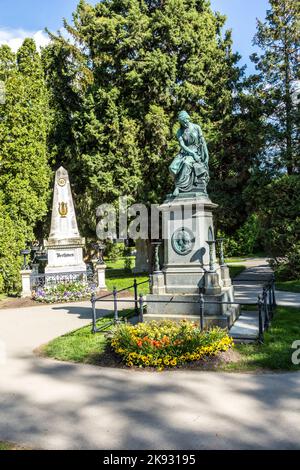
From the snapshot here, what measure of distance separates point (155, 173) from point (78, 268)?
7.71 m

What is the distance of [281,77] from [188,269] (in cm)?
1619

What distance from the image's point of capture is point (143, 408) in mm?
5453

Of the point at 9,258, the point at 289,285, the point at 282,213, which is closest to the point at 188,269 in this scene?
the point at 289,285

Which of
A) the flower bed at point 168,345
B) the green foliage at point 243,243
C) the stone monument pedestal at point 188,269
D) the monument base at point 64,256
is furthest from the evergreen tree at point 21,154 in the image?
the green foliage at point 243,243

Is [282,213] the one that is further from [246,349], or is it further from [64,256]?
[246,349]

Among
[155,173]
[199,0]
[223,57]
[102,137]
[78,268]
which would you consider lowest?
[78,268]

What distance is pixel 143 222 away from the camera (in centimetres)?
2336

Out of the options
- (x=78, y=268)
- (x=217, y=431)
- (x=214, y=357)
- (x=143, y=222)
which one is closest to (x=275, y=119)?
(x=143, y=222)

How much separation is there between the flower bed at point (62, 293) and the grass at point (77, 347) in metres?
7.15

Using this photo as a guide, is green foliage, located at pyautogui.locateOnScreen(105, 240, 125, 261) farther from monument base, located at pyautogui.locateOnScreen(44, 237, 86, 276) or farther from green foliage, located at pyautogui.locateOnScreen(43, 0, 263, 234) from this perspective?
monument base, located at pyautogui.locateOnScreen(44, 237, 86, 276)

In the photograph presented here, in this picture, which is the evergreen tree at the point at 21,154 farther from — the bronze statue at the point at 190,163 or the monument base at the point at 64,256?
the bronze statue at the point at 190,163

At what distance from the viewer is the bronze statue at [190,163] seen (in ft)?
32.8

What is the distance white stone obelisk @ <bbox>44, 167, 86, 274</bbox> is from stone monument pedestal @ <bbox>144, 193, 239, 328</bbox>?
994 cm

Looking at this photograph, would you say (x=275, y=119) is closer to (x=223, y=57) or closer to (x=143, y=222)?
(x=223, y=57)
